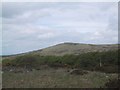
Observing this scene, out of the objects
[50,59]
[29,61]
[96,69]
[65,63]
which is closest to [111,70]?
[96,69]

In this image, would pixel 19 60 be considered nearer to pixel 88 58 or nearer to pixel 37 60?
pixel 37 60

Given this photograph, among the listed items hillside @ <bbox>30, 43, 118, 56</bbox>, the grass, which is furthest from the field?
hillside @ <bbox>30, 43, 118, 56</bbox>

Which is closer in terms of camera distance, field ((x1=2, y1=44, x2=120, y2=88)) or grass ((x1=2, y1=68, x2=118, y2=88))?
grass ((x1=2, y1=68, x2=118, y2=88))

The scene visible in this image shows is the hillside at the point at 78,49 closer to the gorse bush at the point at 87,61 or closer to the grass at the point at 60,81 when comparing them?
the gorse bush at the point at 87,61

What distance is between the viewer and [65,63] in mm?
45062

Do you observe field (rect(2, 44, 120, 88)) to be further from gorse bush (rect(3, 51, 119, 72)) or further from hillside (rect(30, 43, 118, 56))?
hillside (rect(30, 43, 118, 56))

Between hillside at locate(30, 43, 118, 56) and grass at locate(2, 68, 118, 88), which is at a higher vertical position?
grass at locate(2, 68, 118, 88)

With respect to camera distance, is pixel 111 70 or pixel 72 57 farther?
pixel 72 57

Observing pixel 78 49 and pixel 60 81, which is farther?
pixel 78 49

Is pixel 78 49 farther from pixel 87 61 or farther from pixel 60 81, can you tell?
pixel 60 81

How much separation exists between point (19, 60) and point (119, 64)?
21725 millimetres

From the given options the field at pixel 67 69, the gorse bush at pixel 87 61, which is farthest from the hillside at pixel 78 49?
the field at pixel 67 69

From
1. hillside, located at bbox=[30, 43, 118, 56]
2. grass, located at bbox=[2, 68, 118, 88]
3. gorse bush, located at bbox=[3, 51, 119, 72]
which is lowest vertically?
hillside, located at bbox=[30, 43, 118, 56]

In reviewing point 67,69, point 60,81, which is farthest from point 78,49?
point 60,81
